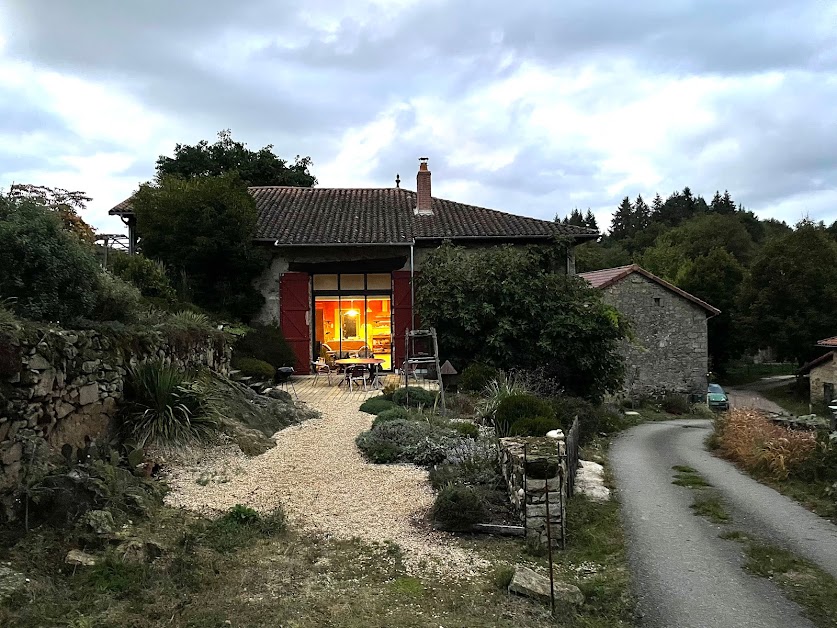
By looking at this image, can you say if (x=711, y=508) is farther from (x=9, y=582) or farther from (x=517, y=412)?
(x=9, y=582)

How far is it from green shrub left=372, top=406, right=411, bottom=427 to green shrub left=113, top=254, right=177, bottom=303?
5372 millimetres

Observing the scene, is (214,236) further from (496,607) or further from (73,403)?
(496,607)

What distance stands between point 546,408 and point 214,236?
8714 millimetres

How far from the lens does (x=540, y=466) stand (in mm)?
5262

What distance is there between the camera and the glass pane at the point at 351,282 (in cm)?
1517

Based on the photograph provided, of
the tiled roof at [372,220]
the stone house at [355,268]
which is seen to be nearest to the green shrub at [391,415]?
the stone house at [355,268]

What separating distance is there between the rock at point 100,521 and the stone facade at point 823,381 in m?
23.0

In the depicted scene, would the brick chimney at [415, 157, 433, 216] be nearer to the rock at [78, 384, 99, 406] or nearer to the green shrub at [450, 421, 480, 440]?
the green shrub at [450, 421, 480, 440]

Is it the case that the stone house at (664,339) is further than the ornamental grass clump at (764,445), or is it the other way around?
the stone house at (664,339)

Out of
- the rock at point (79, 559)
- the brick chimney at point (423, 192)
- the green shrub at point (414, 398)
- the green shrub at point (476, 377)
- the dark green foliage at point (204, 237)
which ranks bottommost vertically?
the rock at point (79, 559)

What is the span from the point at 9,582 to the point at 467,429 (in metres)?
5.47

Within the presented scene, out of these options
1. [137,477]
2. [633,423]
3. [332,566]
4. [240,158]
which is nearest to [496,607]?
[332,566]

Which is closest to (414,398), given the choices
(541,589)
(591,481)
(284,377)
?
(591,481)

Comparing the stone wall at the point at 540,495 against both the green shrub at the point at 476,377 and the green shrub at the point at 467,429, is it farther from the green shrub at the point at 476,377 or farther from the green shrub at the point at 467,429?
the green shrub at the point at 476,377
